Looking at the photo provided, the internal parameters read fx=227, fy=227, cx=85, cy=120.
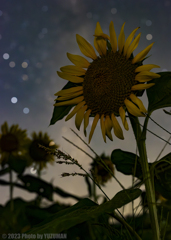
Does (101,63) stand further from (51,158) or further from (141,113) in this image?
(51,158)

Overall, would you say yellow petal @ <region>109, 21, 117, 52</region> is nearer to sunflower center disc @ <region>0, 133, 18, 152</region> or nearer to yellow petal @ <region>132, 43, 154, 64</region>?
yellow petal @ <region>132, 43, 154, 64</region>

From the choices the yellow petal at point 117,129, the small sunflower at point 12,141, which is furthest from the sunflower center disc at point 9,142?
the yellow petal at point 117,129

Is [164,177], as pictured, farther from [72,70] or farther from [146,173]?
[72,70]

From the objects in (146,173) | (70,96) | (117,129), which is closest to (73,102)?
(70,96)

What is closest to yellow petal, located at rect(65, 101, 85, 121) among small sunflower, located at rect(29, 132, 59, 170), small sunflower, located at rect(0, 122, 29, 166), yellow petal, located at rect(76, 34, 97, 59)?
yellow petal, located at rect(76, 34, 97, 59)

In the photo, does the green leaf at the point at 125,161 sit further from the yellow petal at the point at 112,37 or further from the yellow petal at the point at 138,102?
the yellow petal at the point at 112,37

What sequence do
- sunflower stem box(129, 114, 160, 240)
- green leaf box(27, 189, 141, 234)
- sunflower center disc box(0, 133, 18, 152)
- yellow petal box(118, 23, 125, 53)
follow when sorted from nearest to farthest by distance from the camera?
green leaf box(27, 189, 141, 234), sunflower stem box(129, 114, 160, 240), yellow petal box(118, 23, 125, 53), sunflower center disc box(0, 133, 18, 152)
